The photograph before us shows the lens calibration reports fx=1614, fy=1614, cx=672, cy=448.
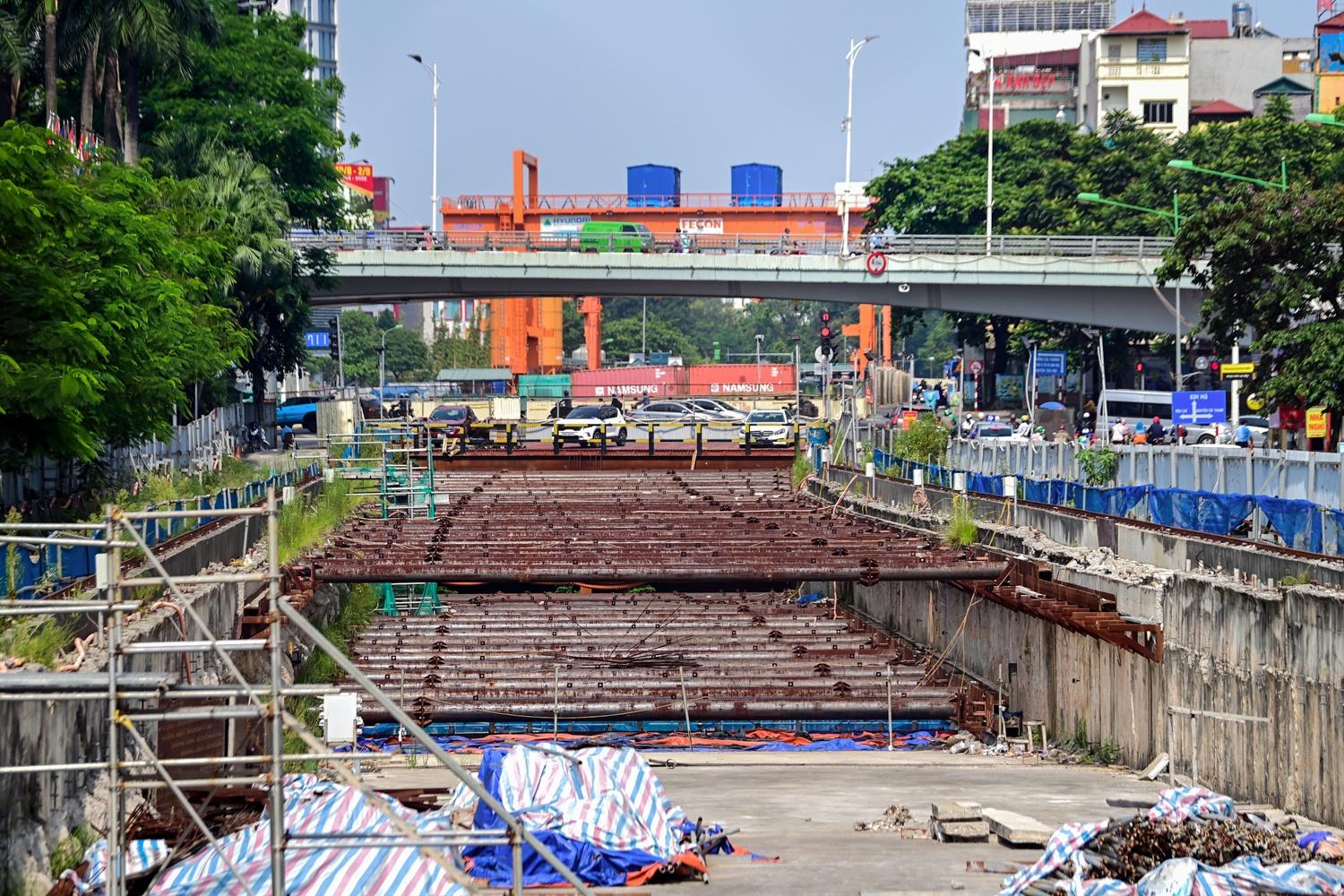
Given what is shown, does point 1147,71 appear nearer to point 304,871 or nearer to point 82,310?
point 82,310

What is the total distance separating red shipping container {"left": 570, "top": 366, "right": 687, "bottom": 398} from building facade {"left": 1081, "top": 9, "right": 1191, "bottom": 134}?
36679mm

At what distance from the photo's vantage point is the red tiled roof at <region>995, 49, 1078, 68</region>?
13425 centimetres

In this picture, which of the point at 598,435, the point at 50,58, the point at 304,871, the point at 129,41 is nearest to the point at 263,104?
the point at 129,41

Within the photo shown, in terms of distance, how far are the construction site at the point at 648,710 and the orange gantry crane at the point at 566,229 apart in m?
74.3

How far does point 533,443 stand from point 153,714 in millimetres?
52424

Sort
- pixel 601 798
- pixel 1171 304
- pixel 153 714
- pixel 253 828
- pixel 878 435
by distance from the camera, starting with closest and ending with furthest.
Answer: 1. pixel 153 714
2. pixel 253 828
3. pixel 601 798
4. pixel 878 435
5. pixel 1171 304

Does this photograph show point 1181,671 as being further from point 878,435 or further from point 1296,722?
point 878,435

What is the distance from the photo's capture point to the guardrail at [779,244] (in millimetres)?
69000

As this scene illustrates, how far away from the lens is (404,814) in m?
13.3

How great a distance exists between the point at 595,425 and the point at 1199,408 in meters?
25.6

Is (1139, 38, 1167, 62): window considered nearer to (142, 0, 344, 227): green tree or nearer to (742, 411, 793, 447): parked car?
(742, 411, 793, 447): parked car

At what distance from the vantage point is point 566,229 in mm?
125188

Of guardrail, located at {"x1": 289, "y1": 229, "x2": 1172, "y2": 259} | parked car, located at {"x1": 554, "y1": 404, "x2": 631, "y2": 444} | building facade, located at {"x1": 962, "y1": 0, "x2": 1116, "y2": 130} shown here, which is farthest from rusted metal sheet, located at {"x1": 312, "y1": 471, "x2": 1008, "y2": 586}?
building facade, located at {"x1": 962, "y1": 0, "x2": 1116, "y2": 130}

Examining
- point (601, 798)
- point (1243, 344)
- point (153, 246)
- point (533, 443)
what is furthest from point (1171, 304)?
point (601, 798)
